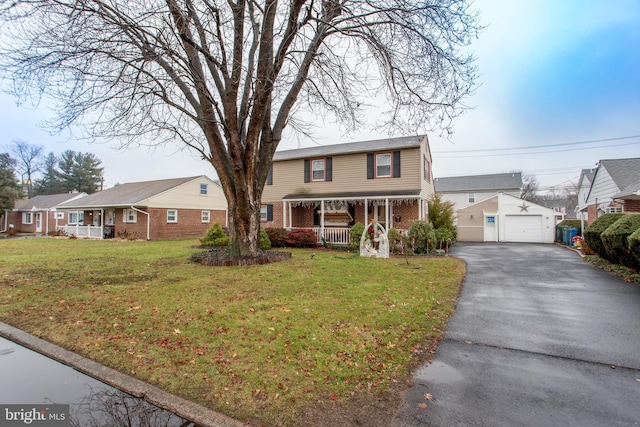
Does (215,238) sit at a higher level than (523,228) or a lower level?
lower

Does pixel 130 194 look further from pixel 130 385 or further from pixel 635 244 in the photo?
pixel 635 244

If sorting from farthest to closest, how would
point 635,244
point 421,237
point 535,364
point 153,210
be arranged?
point 153,210 → point 421,237 → point 635,244 → point 535,364

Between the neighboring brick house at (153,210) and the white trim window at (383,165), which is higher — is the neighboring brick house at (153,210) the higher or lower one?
the lower one

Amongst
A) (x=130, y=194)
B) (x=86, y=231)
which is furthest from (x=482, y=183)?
(x=86, y=231)

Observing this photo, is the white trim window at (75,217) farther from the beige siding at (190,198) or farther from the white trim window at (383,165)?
the white trim window at (383,165)

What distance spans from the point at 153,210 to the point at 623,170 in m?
30.2

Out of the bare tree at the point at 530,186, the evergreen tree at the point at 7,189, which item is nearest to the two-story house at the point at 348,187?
the evergreen tree at the point at 7,189

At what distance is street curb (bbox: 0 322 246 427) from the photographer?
262cm

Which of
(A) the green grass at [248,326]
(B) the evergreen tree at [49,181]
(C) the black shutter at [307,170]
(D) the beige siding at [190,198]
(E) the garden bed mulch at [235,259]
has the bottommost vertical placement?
(A) the green grass at [248,326]

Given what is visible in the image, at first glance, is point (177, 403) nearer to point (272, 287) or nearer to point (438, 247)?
point (272, 287)

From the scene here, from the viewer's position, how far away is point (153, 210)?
22891 millimetres

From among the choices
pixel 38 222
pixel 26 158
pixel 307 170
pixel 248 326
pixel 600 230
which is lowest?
pixel 248 326

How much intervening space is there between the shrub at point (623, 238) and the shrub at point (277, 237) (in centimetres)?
1279

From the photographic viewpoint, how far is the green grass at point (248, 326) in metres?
3.09
